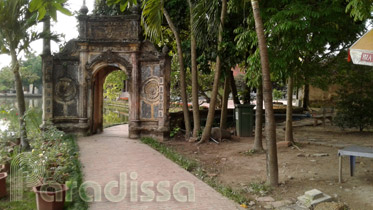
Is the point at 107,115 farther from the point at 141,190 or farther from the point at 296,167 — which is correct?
the point at 141,190

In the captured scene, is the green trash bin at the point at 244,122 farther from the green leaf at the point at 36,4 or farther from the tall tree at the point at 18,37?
the green leaf at the point at 36,4

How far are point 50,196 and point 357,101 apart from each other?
11957 mm

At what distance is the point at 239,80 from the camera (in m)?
27.4

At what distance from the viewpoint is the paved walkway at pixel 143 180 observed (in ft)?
17.6

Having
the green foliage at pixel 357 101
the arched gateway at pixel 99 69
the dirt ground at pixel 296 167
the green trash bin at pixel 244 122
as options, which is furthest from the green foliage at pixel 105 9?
the green foliage at pixel 357 101

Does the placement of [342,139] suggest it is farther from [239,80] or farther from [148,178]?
[239,80]

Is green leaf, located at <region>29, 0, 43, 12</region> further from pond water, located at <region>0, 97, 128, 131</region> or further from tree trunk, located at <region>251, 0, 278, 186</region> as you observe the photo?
pond water, located at <region>0, 97, 128, 131</region>

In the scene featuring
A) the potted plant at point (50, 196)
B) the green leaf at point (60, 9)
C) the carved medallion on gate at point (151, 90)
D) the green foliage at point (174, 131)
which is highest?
the green leaf at point (60, 9)

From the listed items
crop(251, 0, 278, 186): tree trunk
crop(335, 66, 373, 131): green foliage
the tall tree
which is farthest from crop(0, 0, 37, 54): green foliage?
crop(335, 66, 373, 131): green foliage

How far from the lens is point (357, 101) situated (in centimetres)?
1290

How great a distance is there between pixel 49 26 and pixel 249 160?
7841 mm

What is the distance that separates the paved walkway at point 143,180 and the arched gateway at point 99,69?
2.11 meters

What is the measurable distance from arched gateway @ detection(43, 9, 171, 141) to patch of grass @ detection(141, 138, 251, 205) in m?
1.72

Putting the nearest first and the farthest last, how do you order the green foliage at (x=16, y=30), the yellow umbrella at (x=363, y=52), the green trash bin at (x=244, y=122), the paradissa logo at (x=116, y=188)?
the yellow umbrella at (x=363, y=52)
the paradissa logo at (x=116, y=188)
the green foliage at (x=16, y=30)
the green trash bin at (x=244, y=122)
